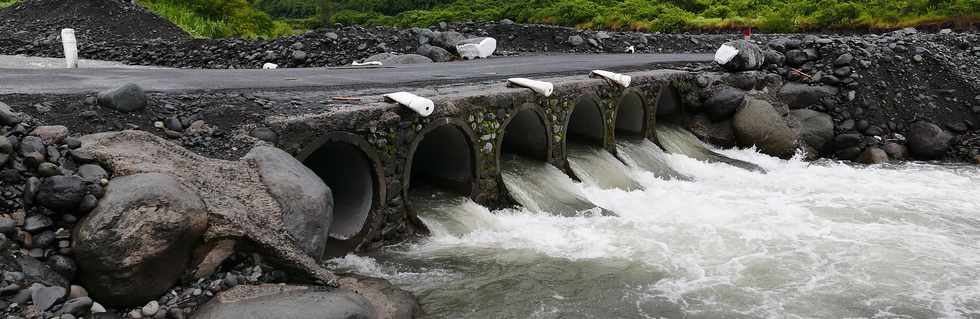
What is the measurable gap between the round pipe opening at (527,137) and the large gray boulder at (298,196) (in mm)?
5073

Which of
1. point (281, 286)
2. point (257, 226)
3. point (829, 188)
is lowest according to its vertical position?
point (829, 188)

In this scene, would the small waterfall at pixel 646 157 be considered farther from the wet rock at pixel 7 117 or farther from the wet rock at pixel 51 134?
the wet rock at pixel 7 117

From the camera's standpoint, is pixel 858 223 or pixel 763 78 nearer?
pixel 858 223

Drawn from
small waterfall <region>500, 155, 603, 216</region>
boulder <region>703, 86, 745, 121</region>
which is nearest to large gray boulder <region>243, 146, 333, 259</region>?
small waterfall <region>500, 155, 603, 216</region>

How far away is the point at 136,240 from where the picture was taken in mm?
5379

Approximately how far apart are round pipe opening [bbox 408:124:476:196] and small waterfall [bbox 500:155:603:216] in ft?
2.34

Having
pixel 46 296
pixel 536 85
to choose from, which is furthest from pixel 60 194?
pixel 536 85

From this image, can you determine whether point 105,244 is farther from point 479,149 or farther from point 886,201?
point 886,201

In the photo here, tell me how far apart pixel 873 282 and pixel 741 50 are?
9.62 metres

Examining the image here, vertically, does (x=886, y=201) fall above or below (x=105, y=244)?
below

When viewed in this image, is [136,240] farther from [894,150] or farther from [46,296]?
[894,150]

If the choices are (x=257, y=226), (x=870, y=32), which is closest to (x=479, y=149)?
(x=257, y=226)

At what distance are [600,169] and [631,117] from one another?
278 cm

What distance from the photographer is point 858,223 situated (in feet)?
35.3
